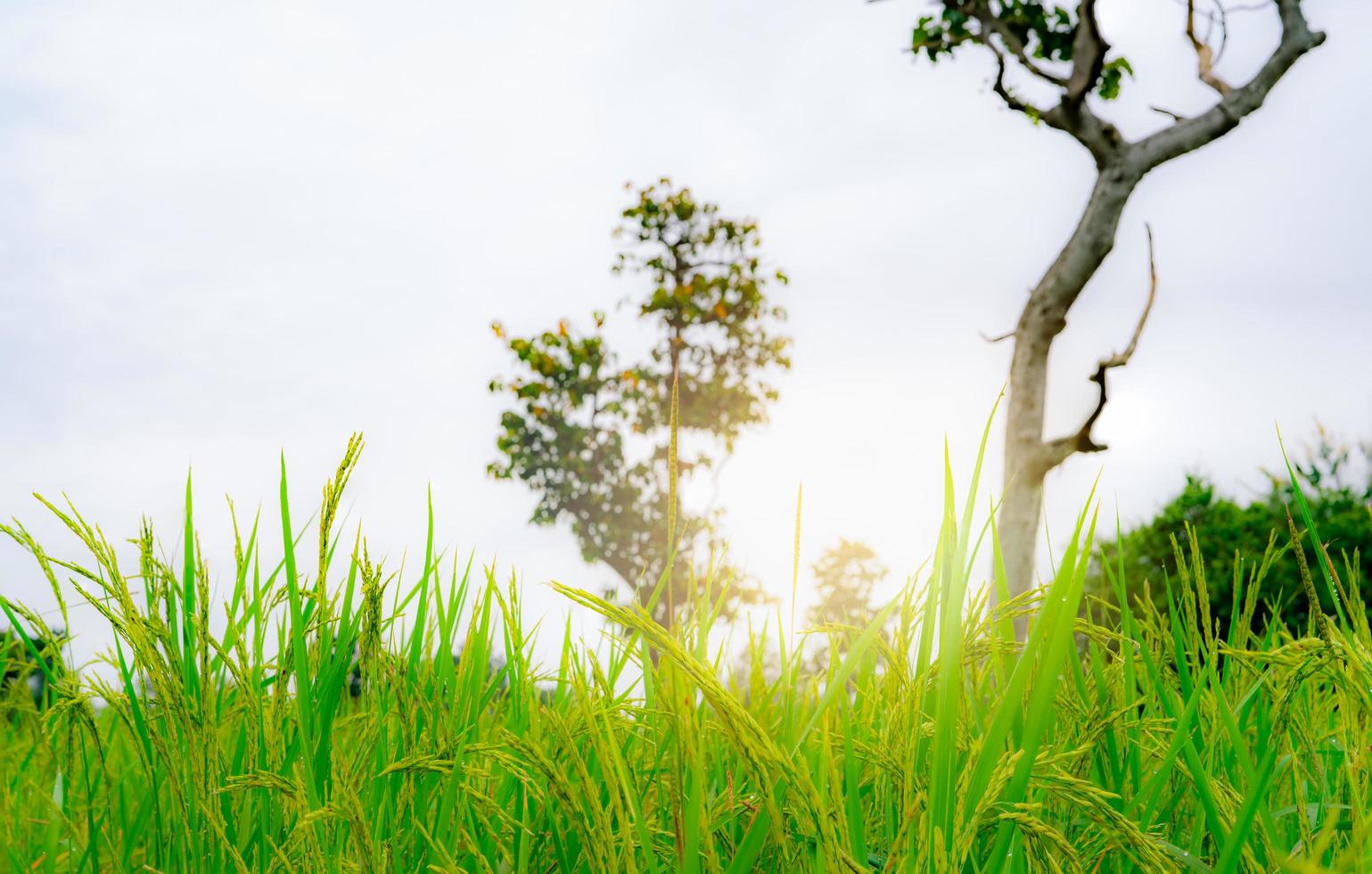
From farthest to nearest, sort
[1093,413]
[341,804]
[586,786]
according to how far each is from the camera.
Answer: [1093,413] < [341,804] < [586,786]

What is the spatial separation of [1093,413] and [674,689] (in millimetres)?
9612

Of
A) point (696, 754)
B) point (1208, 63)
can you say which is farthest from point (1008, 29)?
point (696, 754)

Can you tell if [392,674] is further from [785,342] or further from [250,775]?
[785,342]

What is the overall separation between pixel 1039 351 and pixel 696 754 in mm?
9774

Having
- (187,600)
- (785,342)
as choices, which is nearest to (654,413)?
(785,342)

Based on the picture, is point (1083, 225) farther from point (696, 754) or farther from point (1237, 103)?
point (696, 754)

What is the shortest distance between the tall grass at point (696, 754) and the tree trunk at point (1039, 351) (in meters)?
8.31

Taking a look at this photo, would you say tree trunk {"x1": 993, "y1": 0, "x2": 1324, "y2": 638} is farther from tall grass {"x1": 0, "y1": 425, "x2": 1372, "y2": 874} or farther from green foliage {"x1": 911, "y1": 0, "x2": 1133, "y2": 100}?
tall grass {"x1": 0, "y1": 425, "x2": 1372, "y2": 874}

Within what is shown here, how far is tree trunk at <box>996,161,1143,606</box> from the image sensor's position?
9.50 m

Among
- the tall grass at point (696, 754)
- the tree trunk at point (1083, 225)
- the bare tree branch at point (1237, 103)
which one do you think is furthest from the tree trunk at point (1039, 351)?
the tall grass at point (696, 754)

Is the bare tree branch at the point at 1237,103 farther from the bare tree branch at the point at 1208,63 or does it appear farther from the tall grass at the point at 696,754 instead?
the tall grass at the point at 696,754

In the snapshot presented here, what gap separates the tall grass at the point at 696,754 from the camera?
29.2 inches

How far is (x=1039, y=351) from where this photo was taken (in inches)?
383

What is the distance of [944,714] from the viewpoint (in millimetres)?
753
